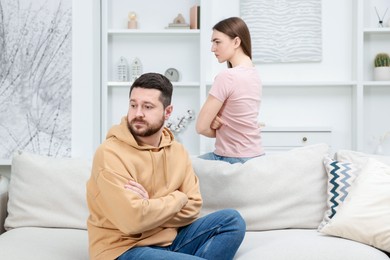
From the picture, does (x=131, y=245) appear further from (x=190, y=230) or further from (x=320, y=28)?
(x=320, y=28)

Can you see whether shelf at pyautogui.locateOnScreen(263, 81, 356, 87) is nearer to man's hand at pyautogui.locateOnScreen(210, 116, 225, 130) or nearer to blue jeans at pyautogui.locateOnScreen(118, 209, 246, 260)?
man's hand at pyautogui.locateOnScreen(210, 116, 225, 130)

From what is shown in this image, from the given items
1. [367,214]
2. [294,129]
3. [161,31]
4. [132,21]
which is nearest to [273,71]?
[294,129]

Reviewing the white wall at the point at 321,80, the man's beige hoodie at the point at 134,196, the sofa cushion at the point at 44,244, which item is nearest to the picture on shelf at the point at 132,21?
the white wall at the point at 321,80

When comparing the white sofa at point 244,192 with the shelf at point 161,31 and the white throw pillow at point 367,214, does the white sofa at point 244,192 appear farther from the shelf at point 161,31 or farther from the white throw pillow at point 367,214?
the shelf at point 161,31

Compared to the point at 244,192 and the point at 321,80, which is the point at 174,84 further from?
the point at 244,192

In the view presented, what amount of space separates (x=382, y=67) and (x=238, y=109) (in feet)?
8.52

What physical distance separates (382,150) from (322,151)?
2177mm

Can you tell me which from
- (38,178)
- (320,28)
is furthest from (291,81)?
(38,178)

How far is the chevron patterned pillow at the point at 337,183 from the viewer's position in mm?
2605

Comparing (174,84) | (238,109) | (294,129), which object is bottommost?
(294,129)

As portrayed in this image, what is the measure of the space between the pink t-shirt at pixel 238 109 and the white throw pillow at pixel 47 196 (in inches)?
26.1

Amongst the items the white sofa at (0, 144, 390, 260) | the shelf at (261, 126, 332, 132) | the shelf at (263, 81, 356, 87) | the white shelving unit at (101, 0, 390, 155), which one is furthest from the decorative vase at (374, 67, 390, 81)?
the white sofa at (0, 144, 390, 260)

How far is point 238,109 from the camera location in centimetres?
280

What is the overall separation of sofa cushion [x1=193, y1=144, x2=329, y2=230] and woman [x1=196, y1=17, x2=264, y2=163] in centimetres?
13
